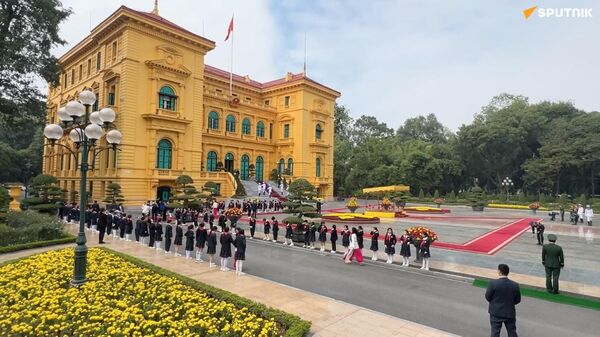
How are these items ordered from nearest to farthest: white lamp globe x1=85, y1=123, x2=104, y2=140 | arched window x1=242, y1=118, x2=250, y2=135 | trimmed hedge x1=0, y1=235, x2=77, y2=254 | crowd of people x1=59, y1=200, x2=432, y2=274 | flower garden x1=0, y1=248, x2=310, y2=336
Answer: flower garden x1=0, y1=248, x2=310, y2=336 < white lamp globe x1=85, y1=123, x2=104, y2=140 < crowd of people x1=59, y1=200, x2=432, y2=274 < trimmed hedge x1=0, y1=235, x2=77, y2=254 < arched window x1=242, y1=118, x2=250, y2=135

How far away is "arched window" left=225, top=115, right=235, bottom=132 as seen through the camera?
4622 cm

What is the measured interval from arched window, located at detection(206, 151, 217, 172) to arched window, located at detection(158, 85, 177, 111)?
9.17 metres

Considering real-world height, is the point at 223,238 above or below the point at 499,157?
below

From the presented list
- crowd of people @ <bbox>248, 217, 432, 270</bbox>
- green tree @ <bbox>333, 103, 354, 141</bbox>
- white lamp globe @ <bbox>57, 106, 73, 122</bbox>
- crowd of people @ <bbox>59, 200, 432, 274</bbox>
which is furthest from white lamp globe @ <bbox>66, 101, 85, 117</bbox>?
green tree @ <bbox>333, 103, 354, 141</bbox>

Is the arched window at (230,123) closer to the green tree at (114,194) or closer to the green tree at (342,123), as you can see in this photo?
the green tree at (114,194)

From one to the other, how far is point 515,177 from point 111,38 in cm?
6658

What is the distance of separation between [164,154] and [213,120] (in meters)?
10.8

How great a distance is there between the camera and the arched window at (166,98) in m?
35.0

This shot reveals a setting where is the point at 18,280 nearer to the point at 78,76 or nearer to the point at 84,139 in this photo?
the point at 84,139

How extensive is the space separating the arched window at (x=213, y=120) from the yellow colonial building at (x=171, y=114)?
0.13 meters

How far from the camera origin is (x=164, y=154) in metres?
35.2

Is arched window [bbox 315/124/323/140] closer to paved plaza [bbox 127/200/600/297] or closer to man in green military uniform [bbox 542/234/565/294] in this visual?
paved plaza [bbox 127/200/600/297]

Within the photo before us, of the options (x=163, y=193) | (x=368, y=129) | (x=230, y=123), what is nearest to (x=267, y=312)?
(x=163, y=193)

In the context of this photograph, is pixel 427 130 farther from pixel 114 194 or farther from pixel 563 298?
pixel 563 298
